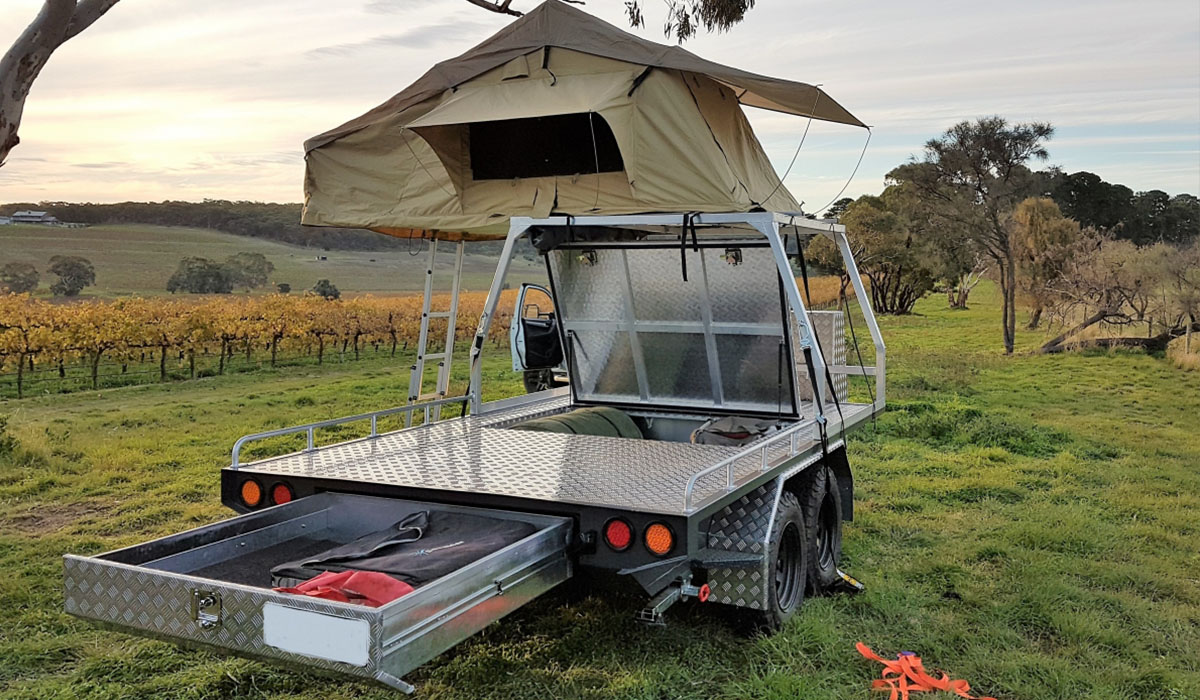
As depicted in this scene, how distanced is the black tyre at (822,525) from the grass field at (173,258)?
7821 mm

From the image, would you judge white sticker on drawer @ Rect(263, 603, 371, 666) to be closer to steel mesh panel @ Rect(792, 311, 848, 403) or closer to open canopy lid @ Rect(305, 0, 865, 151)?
open canopy lid @ Rect(305, 0, 865, 151)

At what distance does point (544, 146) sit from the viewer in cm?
636

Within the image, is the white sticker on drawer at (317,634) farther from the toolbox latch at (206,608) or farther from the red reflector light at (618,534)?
the red reflector light at (618,534)

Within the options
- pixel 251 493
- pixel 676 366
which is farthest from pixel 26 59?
pixel 676 366

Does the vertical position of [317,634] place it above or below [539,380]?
below

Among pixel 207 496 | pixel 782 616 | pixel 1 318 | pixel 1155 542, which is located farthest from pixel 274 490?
pixel 1 318

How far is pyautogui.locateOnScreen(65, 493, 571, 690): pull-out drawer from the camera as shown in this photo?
2.74m

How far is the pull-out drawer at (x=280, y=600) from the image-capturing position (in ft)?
8.99

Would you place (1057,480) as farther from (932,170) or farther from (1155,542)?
(932,170)

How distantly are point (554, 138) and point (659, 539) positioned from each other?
3.48 metres

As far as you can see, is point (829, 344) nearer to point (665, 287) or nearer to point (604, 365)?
point (665, 287)

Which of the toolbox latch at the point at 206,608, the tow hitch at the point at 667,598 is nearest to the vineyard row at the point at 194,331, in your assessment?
the tow hitch at the point at 667,598

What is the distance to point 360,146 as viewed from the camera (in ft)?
23.2

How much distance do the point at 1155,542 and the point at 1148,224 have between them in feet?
131
